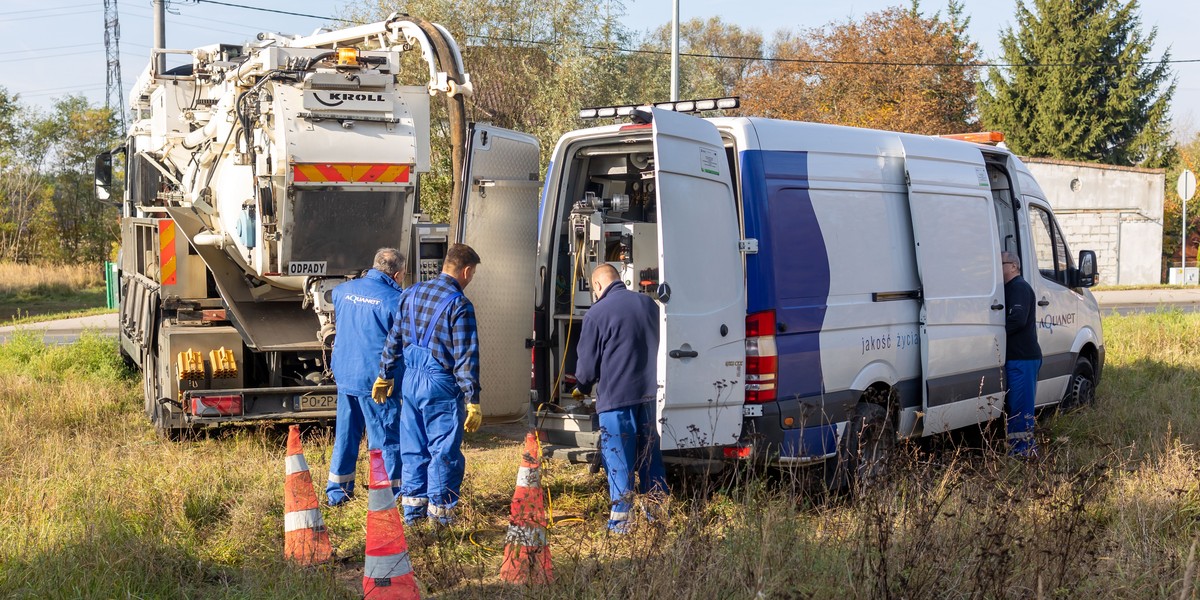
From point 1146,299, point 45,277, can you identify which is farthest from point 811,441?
point 45,277

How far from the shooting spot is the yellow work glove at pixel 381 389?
255 inches

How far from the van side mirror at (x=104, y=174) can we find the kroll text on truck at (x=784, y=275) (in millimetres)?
7793

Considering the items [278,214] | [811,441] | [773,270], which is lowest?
[811,441]

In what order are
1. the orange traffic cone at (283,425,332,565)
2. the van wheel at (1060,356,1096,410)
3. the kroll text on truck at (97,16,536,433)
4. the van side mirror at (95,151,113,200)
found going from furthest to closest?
the van side mirror at (95,151,113,200)
the van wheel at (1060,356,1096,410)
the kroll text on truck at (97,16,536,433)
the orange traffic cone at (283,425,332,565)

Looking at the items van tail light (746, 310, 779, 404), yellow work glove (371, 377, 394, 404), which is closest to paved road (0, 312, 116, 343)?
yellow work glove (371, 377, 394, 404)

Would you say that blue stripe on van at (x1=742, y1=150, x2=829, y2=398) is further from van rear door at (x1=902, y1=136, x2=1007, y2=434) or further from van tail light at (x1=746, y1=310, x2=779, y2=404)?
van rear door at (x1=902, y1=136, x2=1007, y2=434)

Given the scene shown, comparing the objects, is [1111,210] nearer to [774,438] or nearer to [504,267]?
[504,267]

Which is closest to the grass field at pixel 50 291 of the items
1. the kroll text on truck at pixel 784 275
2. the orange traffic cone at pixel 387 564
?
the kroll text on truck at pixel 784 275

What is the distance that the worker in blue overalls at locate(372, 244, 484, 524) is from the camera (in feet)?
20.1

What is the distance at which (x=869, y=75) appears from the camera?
35.3m

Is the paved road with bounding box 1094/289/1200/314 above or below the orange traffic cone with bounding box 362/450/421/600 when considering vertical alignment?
above

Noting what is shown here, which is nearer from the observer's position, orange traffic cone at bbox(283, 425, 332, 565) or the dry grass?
orange traffic cone at bbox(283, 425, 332, 565)

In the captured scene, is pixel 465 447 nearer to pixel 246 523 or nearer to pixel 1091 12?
pixel 246 523

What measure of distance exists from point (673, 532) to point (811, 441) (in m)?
1.56
